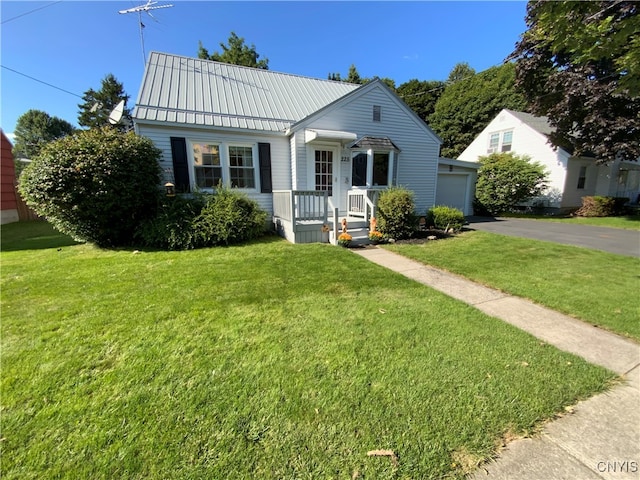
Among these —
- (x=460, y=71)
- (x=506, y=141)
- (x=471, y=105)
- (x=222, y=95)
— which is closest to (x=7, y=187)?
(x=222, y=95)

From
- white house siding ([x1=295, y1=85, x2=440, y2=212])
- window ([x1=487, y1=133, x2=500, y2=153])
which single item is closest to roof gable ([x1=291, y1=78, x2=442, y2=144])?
white house siding ([x1=295, y1=85, x2=440, y2=212])

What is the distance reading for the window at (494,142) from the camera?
60.9 feet

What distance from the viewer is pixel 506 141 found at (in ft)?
59.2

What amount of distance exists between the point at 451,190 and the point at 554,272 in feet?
30.3

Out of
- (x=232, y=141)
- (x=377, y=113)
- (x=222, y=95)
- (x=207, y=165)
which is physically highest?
(x=222, y=95)

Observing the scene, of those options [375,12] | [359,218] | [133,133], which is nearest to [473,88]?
[375,12]

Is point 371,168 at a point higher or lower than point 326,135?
lower

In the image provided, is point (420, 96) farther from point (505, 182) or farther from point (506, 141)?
point (505, 182)

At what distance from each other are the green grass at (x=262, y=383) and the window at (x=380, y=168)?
6.56 meters

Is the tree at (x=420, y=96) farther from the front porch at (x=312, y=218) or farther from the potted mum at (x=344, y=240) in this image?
the potted mum at (x=344, y=240)

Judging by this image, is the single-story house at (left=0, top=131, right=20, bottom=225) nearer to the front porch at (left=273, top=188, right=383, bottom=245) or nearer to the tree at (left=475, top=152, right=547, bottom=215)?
the front porch at (left=273, top=188, right=383, bottom=245)

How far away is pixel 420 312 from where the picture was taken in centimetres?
344

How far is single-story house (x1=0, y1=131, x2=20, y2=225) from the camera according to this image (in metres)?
11.8

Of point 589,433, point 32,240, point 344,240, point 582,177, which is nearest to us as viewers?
point 589,433
